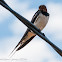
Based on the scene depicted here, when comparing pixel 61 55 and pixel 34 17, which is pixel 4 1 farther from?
pixel 34 17

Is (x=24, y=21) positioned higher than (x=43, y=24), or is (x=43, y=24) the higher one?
(x=43, y=24)

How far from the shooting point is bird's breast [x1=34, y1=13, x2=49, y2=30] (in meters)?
2.27

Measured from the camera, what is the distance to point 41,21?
2299mm

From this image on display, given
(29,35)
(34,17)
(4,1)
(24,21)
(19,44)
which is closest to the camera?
(4,1)

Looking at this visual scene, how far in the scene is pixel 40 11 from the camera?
247 cm

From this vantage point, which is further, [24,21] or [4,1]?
[24,21]

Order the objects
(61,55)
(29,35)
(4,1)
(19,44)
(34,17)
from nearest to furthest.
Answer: (4,1)
(61,55)
(19,44)
(29,35)
(34,17)

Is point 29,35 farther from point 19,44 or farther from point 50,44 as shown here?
point 50,44

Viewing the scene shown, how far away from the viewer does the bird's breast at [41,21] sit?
2.27 metres

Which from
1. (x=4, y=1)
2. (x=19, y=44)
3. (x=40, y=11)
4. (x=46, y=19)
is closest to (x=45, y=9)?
(x=40, y=11)

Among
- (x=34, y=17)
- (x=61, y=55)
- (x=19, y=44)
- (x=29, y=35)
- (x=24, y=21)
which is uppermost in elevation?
(x=34, y=17)

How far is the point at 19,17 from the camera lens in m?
0.83

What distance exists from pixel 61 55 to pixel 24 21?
267mm

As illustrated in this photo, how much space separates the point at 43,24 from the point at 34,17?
0.78 ft
